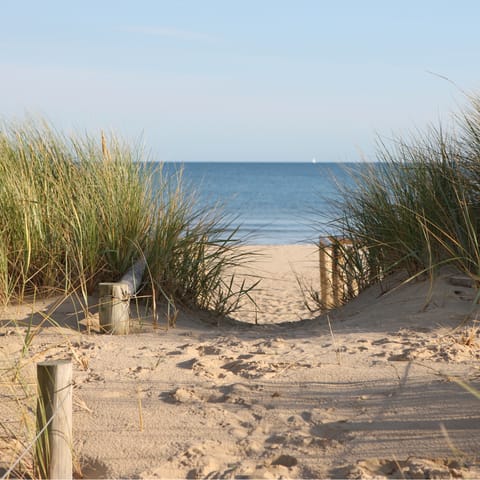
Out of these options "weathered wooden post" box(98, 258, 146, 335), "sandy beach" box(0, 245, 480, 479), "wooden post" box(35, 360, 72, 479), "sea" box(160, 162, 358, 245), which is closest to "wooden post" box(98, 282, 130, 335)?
"weathered wooden post" box(98, 258, 146, 335)

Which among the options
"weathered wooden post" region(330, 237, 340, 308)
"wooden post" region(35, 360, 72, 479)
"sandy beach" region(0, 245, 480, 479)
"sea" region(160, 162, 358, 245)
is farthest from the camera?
"sea" region(160, 162, 358, 245)

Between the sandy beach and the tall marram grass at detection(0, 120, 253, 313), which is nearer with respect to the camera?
the sandy beach

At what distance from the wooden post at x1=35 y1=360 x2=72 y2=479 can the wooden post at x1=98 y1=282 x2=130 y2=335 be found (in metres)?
2.03

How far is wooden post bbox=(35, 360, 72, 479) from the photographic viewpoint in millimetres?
2734

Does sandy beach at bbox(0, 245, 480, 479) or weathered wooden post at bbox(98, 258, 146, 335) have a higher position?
weathered wooden post at bbox(98, 258, 146, 335)

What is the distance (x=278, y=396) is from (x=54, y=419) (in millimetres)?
1185

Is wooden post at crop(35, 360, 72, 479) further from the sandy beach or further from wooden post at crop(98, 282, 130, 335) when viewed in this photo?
wooden post at crop(98, 282, 130, 335)

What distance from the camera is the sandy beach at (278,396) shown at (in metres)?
2.98

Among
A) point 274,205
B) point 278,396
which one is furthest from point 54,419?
point 274,205

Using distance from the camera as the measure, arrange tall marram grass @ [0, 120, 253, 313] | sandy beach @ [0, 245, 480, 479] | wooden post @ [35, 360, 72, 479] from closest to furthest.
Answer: wooden post @ [35, 360, 72, 479]
sandy beach @ [0, 245, 480, 479]
tall marram grass @ [0, 120, 253, 313]

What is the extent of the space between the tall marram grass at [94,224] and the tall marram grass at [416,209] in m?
1.04

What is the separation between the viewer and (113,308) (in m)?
4.82

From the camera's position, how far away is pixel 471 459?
115 inches

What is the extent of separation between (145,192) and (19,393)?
2726 millimetres
